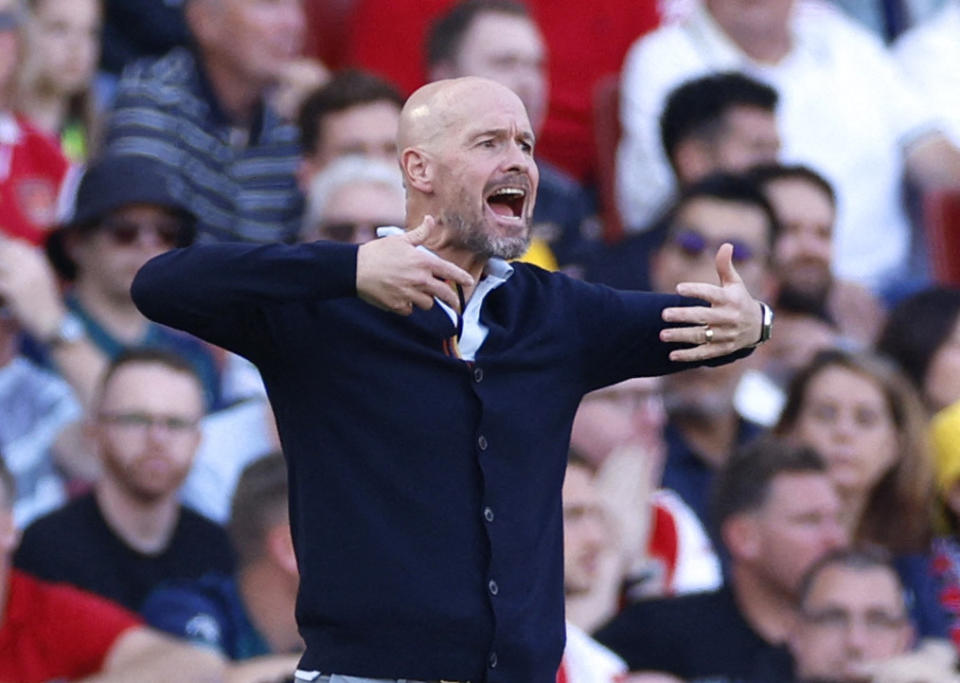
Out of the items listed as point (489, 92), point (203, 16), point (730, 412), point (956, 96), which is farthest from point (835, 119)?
point (489, 92)

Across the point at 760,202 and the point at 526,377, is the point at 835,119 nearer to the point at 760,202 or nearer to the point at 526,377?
the point at 760,202

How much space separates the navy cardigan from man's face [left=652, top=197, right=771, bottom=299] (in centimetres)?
328

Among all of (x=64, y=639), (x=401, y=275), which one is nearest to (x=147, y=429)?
(x=64, y=639)

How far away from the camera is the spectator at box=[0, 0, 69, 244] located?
6980 mm

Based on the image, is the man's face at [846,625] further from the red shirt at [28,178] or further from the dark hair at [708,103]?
the red shirt at [28,178]

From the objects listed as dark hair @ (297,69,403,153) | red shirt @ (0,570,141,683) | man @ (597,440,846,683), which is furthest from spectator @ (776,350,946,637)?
red shirt @ (0,570,141,683)

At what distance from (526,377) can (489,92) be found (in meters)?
0.54

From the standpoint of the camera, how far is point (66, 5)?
7.65 m

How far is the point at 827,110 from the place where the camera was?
8.47m

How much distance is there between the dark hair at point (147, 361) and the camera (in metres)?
6.18

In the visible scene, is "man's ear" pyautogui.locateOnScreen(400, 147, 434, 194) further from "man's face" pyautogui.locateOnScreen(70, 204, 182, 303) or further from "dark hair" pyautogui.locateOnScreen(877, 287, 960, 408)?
"dark hair" pyautogui.locateOnScreen(877, 287, 960, 408)

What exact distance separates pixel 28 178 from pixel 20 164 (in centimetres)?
6

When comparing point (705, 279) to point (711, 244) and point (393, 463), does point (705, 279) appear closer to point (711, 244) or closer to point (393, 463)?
point (711, 244)

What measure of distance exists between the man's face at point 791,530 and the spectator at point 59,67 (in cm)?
314
